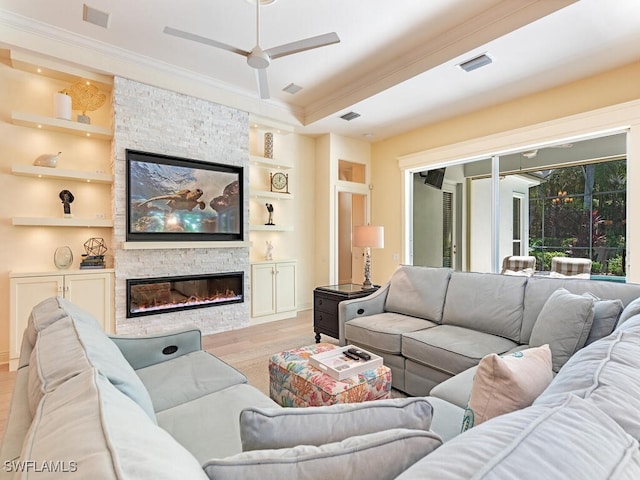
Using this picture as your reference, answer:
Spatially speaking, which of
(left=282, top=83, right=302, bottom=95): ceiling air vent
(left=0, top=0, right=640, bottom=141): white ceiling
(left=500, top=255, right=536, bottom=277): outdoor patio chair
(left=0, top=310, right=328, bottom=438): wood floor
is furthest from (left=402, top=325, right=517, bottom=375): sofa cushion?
(left=282, top=83, right=302, bottom=95): ceiling air vent

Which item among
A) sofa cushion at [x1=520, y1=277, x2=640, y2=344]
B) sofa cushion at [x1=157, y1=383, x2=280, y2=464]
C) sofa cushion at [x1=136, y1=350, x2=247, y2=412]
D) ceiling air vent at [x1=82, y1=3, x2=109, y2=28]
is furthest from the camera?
ceiling air vent at [x1=82, y1=3, x2=109, y2=28]

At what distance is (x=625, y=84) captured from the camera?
354cm

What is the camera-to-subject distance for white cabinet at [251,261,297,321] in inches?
201

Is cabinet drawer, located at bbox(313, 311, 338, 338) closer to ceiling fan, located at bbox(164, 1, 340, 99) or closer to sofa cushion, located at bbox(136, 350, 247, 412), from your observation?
sofa cushion, located at bbox(136, 350, 247, 412)

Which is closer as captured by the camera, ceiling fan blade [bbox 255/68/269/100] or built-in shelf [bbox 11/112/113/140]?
ceiling fan blade [bbox 255/68/269/100]

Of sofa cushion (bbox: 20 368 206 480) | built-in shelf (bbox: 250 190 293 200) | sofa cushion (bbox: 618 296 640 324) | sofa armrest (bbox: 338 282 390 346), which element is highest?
built-in shelf (bbox: 250 190 293 200)

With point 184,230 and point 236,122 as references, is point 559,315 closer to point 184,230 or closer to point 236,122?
point 184,230

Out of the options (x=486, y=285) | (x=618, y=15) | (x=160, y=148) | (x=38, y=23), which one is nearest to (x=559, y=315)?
(x=486, y=285)

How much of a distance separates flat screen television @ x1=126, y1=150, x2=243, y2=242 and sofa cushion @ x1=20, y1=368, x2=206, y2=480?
12.1 feet

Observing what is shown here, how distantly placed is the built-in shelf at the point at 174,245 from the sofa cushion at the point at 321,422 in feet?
12.2

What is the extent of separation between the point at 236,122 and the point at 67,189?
7.47ft

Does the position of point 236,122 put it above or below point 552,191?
above

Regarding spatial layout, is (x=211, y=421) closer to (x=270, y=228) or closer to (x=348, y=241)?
(x=270, y=228)

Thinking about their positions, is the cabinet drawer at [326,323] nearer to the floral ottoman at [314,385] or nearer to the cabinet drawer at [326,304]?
the cabinet drawer at [326,304]
